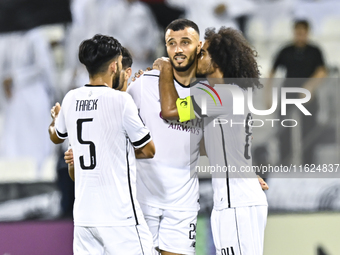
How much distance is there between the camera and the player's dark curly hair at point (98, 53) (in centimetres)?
284

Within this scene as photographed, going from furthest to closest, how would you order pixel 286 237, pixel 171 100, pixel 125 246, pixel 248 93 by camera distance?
1. pixel 286 237
2. pixel 248 93
3. pixel 171 100
4. pixel 125 246

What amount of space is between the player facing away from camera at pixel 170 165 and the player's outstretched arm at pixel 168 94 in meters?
0.08

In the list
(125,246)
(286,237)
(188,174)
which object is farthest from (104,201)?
(286,237)

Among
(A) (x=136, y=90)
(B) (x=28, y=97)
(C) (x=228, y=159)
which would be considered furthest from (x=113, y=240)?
(B) (x=28, y=97)

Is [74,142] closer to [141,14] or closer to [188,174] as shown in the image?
[188,174]

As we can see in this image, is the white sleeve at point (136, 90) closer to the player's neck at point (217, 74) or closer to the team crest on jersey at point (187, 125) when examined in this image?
the team crest on jersey at point (187, 125)

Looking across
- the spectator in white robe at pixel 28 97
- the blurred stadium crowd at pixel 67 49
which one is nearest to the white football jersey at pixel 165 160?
the blurred stadium crowd at pixel 67 49

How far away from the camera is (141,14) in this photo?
4754 mm

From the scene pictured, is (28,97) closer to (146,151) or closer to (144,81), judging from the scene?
(144,81)

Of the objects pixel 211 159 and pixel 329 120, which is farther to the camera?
pixel 329 120

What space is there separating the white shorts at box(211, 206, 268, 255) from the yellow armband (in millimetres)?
704

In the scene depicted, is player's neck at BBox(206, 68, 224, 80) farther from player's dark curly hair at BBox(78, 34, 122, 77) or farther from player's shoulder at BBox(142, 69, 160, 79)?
player's dark curly hair at BBox(78, 34, 122, 77)

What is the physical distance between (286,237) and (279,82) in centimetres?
158

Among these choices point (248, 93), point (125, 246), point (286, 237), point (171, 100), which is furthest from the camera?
point (286, 237)
